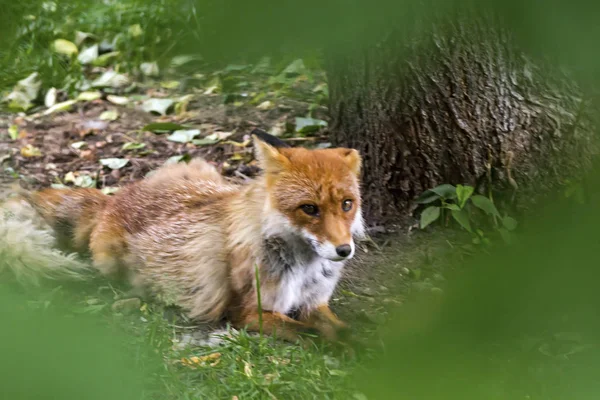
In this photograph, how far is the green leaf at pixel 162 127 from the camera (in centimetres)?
647

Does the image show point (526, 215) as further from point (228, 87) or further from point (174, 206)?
point (174, 206)

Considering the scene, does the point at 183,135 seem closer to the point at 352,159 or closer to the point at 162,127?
the point at 162,127

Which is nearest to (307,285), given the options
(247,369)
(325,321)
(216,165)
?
(325,321)

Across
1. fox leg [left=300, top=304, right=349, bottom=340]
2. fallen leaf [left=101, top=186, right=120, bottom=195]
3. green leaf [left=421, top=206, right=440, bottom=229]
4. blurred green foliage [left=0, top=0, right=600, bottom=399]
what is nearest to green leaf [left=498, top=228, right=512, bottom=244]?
blurred green foliage [left=0, top=0, right=600, bottom=399]

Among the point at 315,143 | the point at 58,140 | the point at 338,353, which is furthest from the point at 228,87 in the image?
the point at 58,140

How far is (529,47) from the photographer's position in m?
0.77

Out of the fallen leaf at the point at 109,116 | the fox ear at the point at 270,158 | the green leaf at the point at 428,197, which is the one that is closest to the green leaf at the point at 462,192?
the green leaf at the point at 428,197

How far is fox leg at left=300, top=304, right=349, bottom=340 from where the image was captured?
4091mm

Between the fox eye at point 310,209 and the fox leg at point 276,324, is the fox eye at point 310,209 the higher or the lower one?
the higher one

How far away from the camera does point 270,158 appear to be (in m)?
4.17

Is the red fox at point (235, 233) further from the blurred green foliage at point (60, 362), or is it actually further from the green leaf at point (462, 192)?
the blurred green foliage at point (60, 362)

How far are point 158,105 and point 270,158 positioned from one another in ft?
9.63

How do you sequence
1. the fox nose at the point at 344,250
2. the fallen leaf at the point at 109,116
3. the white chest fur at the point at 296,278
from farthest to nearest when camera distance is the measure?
the fallen leaf at the point at 109,116
the white chest fur at the point at 296,278
the fox nose at the point at 344,250

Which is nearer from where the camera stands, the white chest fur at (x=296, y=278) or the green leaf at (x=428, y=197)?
the white chest fur at (x=296, y=278)
